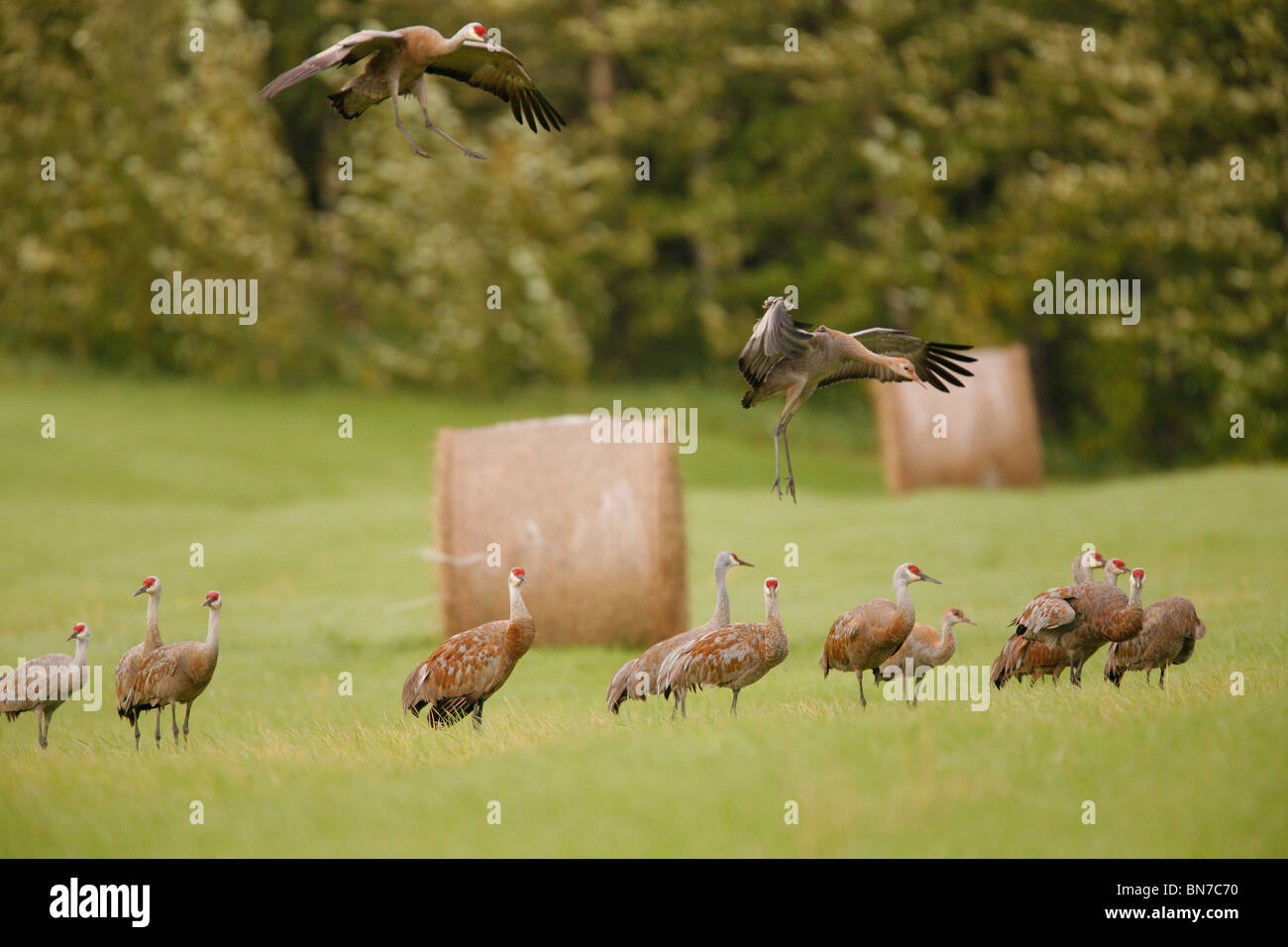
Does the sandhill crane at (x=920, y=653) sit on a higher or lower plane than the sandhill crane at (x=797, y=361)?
lower

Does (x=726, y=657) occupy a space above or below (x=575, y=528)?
below

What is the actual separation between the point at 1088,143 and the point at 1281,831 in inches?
1063

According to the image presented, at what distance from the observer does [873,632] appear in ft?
28.5

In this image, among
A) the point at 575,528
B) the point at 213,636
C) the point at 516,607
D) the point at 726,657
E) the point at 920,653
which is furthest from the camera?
the point at 575,528

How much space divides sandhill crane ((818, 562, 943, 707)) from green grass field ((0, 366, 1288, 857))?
35 cm

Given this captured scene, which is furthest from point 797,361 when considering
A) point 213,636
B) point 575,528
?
point 575,528

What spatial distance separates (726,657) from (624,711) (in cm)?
103

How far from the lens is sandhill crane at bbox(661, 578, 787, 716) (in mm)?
8578

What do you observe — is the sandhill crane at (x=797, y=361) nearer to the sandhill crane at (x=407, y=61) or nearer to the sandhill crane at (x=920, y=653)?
the sandhill crane at (x=407, y=61)

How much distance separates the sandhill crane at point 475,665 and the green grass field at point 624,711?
0.23 m

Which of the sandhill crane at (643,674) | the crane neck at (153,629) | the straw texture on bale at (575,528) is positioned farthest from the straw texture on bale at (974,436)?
the crane neck at (153,629)

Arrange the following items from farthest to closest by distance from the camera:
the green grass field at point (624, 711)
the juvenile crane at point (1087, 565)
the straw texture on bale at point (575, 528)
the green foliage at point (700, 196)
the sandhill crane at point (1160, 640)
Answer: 1. the green foliage at point (700, 196)
2. the straw texture on bale at point (575, 528)
3. the juvenile crane at point (1087, 565)
4. the sandhill crane at point (1160, 640)
5. the green grass field at point (624, 711)

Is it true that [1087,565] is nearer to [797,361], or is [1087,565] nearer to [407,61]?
[797,361]

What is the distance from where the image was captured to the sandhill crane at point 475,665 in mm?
8852
